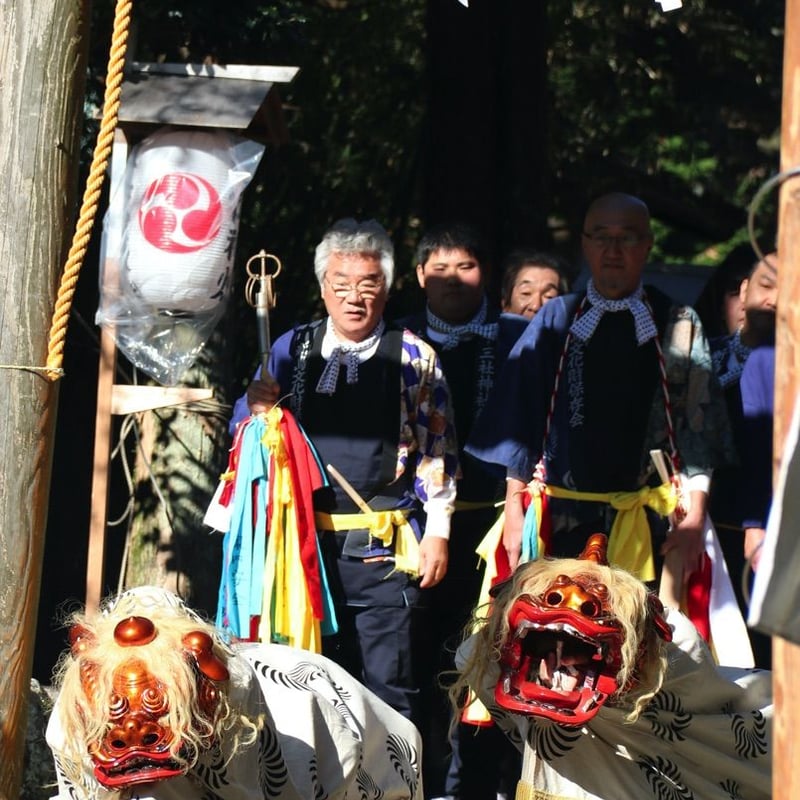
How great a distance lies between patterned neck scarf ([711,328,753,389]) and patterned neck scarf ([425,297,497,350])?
0.91m

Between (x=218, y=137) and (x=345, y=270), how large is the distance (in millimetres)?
638

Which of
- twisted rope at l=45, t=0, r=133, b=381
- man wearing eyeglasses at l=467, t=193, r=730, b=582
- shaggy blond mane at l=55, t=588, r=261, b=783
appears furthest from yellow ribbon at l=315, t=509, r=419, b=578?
shaggy blond mane at l=55, t=588, r=261, b=783

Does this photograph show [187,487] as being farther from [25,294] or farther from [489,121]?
[489,121]

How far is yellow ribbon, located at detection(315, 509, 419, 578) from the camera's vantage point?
5.53 meters

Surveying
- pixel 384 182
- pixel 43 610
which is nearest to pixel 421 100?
pixel 384 182

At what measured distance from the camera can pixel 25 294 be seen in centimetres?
436

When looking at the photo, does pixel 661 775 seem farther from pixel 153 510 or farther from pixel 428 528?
pixel 153 510

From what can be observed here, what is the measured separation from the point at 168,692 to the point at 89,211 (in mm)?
1366

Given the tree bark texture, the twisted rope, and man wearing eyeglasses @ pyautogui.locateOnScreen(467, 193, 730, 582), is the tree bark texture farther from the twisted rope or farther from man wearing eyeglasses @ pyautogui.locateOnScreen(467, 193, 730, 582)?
the twisted rope

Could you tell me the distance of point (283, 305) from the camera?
8172 millimetres

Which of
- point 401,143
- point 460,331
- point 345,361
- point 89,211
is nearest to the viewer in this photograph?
point 89,211

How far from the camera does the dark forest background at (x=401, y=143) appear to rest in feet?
22.0

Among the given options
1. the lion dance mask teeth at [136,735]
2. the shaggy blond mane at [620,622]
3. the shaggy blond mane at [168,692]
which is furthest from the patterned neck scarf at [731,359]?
the lion dance mask teeth at [136,735]

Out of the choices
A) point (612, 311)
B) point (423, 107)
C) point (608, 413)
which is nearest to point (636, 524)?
point (608, 413)
